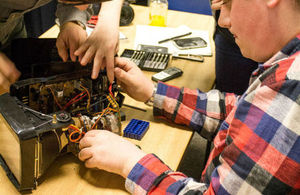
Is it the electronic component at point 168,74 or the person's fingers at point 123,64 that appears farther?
the electronic component at point 168,74

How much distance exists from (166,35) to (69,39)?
0.75 m

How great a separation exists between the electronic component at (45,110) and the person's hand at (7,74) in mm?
26

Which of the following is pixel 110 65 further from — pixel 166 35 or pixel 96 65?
pixel 166 35

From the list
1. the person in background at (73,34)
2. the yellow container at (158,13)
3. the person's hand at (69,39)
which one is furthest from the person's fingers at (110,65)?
the yellow container at (158,13)

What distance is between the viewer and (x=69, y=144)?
0.92 m

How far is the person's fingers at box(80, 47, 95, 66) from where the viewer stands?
3.40ft

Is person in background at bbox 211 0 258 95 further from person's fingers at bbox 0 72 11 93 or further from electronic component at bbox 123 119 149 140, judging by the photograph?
person's fingers at bbox 0 72 11 93

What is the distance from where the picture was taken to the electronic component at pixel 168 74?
1.36 meters

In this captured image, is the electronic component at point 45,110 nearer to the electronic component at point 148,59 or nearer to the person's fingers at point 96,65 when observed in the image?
the person's fingers at point 96,65

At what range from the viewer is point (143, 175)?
839 millimetres

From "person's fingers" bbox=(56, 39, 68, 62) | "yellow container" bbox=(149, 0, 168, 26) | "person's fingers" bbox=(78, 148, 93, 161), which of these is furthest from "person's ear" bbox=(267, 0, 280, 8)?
"yellow container" bbox=(149, 0, 168, 26)

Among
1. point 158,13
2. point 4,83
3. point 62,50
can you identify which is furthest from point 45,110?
point 158,13

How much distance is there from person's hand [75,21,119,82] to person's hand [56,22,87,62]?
0.17ft

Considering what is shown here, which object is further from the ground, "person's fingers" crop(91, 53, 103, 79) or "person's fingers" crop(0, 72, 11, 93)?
"person's fingers" crop(91, 53, 103, 79)
